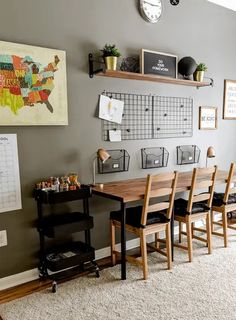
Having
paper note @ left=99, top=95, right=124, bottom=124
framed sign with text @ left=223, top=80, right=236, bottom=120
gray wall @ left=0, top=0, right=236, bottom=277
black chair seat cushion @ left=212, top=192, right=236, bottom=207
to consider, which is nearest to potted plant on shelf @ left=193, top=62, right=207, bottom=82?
gray wall @ left=0, top=0, right=236, bottom=277

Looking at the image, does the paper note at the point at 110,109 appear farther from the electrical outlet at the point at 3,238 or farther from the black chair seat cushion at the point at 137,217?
the electrical outlet at the point at 3,238

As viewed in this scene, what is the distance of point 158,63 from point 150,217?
1573 mm

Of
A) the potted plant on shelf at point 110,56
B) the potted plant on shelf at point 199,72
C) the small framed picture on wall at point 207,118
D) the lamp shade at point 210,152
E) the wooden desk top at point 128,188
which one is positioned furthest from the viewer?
the small framed picture on wall at point 207,118

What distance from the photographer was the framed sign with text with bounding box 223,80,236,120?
3.85m

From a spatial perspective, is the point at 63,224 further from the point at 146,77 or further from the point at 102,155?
the point at 146,77

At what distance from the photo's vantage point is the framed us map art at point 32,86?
2.18 metres

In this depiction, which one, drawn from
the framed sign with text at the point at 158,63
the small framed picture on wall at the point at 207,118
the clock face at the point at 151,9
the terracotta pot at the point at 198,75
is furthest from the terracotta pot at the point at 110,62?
the small framed picture on wall at the point at 207,118

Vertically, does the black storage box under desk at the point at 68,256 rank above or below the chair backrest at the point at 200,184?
below

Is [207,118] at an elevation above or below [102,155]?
above

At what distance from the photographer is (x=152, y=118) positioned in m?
3.11

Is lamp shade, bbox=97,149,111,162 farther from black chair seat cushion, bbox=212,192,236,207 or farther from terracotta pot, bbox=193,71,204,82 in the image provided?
terracotta pot, bbox=193,71,204,82

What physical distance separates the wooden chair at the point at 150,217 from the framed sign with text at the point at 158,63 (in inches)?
45.2

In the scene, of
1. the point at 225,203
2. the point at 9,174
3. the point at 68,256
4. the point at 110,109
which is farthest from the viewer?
the point at 225,203

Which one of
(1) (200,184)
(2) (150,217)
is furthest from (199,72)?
(2) (150,217)
